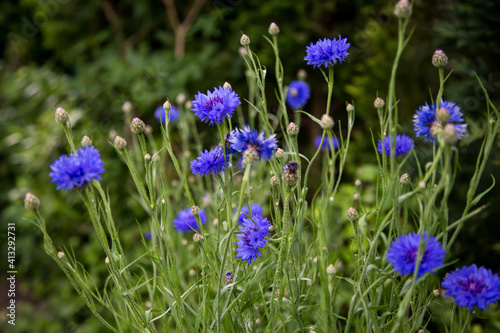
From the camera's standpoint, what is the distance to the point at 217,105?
728 millimetres

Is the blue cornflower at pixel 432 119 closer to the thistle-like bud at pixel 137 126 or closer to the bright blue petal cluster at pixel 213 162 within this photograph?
the bright blue petal cluster at pixel 213 162

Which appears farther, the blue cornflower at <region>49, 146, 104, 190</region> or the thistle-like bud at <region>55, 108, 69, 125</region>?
the thistle-like bud at <region>55, 108, 69, 125</region>

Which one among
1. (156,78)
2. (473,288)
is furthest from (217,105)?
(156,78)

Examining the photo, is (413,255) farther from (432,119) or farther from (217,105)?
(217,105)

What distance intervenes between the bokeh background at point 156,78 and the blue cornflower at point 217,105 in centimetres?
80

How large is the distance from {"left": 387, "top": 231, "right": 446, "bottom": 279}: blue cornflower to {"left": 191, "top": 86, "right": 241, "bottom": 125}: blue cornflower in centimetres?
34

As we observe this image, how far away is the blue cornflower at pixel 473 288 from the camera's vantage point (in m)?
0.67

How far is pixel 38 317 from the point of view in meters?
1.94

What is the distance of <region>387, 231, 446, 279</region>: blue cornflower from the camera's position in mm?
599

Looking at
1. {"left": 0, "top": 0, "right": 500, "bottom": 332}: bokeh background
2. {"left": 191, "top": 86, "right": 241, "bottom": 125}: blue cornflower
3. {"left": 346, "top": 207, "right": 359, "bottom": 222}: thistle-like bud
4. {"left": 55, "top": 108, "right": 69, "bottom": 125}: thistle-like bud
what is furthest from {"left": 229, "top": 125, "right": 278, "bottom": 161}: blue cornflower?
{"left": 0, "top": 0, "right": 500, "bottom": 332}: bokeh background

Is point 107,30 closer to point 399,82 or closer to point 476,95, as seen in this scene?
point 399,82

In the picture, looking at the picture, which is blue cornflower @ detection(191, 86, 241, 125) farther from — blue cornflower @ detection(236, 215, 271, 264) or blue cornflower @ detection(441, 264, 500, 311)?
blue cornflower @ detection(441, 264, 500, 311)

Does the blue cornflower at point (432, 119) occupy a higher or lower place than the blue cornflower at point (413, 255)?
higher

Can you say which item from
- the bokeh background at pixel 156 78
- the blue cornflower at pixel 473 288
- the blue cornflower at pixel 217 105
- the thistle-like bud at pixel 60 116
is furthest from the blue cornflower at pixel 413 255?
the bokeh background at pixel 156 78
